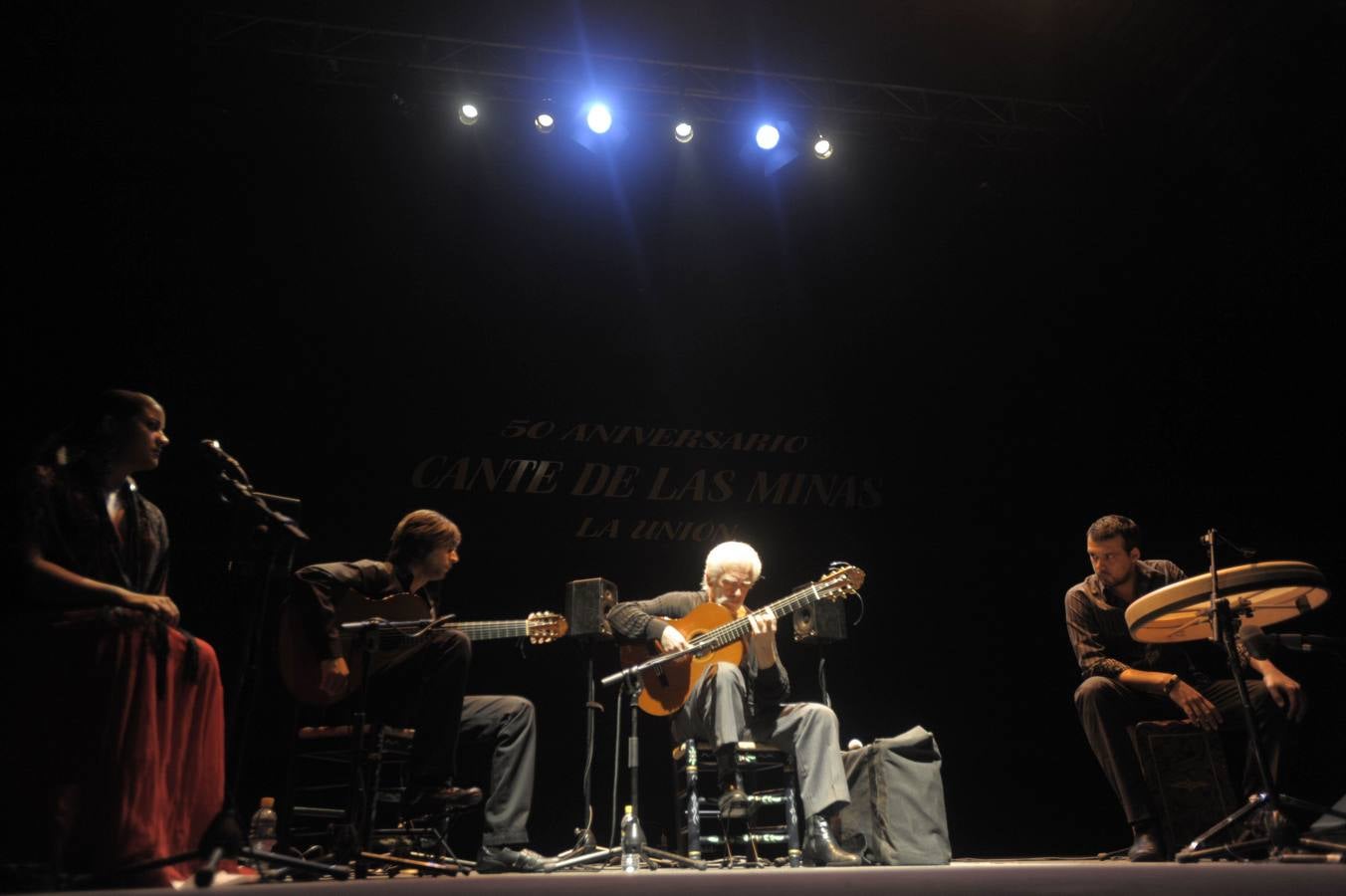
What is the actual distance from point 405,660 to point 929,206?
15.5 feet

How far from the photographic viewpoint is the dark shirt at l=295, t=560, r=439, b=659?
12.2 feet

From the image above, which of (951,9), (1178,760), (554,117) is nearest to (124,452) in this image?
(554,117)

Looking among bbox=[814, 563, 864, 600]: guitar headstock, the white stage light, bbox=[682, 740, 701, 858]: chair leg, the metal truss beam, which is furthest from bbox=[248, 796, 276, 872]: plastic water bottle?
the white stage light

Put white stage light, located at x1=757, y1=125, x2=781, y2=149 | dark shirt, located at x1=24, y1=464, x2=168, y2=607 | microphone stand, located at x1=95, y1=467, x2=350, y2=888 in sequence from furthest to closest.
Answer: white stage light, located at x1=757, y1=125, x2=781, y2=149 → dark shirt, located at x1=24, y1=464, x2=168, y2=607 → microphone stand, located at x1=95, y1=467, x2=350, y2=888

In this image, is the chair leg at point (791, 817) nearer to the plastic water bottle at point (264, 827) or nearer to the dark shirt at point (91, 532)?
the plastic water bottle at point (264, 827)

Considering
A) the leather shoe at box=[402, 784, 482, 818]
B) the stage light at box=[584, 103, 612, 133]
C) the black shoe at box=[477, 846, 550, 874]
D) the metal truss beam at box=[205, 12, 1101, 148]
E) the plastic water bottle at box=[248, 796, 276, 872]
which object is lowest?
the black shoe at box=[477, 846, 550, 874]

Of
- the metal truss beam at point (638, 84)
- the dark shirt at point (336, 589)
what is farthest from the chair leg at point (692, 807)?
the metal truss beam at point (638, 84)


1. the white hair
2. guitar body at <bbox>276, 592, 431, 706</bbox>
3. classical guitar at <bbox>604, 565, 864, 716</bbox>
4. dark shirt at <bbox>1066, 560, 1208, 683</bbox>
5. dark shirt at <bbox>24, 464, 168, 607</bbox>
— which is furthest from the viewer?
the white hair

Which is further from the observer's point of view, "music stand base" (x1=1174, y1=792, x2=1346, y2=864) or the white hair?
the white hair

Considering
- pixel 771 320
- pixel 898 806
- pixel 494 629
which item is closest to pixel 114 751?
pixel 494 629

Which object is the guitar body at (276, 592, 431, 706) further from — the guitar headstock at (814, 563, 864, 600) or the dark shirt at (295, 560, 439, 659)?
the guitar headstock at (814, 563, 864, 600)

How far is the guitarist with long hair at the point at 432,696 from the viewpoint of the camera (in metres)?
3.75

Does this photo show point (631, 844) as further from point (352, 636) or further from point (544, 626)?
point (352, 636)

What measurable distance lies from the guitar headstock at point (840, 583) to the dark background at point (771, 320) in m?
1.13
